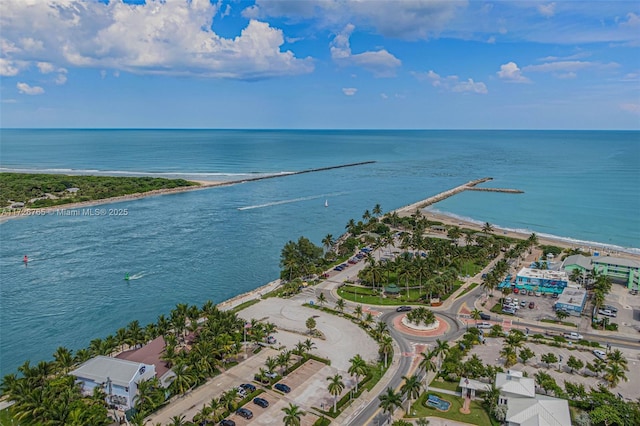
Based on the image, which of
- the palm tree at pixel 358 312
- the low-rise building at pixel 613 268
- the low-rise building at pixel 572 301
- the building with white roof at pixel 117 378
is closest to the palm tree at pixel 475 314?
the low-rise building at pixel 572 301

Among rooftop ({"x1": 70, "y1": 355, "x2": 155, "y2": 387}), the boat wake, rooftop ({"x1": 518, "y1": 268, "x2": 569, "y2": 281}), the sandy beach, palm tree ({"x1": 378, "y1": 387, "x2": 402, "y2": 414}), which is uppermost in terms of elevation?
the sandy beach

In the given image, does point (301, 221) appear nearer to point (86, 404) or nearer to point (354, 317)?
point (354, 317)

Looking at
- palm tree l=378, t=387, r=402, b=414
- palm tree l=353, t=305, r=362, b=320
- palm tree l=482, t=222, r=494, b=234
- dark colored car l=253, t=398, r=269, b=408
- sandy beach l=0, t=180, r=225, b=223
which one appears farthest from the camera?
sandy beach l=0, t=180, r=225, b=223

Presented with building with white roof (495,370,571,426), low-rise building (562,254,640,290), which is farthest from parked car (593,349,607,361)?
low-rise building (562,254,640,290)

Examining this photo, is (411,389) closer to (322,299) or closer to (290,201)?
(322,299)

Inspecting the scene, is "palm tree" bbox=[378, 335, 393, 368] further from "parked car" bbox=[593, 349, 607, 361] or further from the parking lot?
"parked car" bbox=[593, 349, 607, 361]

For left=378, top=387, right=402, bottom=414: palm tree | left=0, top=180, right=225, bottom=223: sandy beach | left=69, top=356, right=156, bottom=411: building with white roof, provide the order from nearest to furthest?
left=378, top=387, right=402, bottom=414: palm tree → left=69, top=356, right=156, bottom=411: building with white roof → left=0, top=180, right=225, bottom=223: sandy beach
